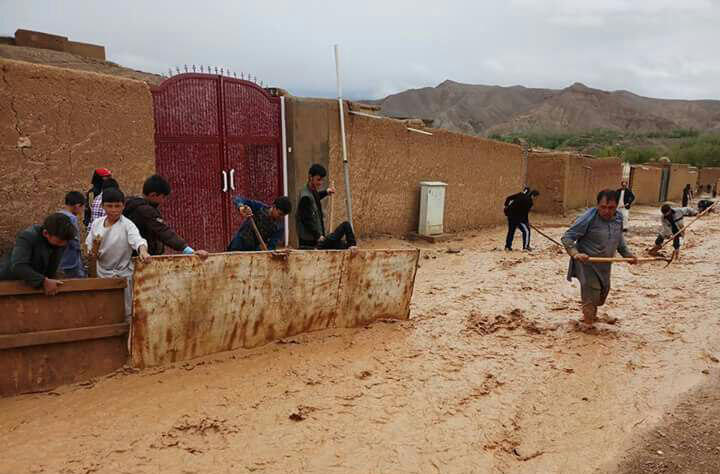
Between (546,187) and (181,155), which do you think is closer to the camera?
(181,155)

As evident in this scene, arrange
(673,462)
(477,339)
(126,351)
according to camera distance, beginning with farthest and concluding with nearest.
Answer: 1. (477,339)
2. (126,351)
3. (673,462)

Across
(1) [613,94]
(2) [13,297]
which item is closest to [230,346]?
(2) [13,297]

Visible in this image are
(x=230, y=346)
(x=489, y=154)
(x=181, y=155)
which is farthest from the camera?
(x=489, y=154)

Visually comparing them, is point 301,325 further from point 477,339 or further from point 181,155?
point 181,155

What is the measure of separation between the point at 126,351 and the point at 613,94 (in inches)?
3622

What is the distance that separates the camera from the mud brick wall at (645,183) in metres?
24.1

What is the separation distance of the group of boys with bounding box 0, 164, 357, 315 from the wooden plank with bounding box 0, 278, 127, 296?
0.05 metres

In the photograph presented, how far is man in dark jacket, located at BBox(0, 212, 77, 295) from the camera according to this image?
319cm

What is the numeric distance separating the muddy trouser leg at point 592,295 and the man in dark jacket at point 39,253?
4687 millimetres

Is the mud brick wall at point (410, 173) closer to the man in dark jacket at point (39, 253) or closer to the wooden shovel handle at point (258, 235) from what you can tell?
the wooden shovel handle at point (258, 235)

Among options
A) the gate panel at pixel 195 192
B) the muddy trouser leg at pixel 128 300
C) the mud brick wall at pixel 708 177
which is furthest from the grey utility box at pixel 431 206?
the mud brick wall at pixel 708 177

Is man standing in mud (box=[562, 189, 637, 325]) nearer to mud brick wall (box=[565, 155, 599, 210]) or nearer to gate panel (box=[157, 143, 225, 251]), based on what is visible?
gate panel (box=[157, 143, 225, 251])

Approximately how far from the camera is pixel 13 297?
3240 millimetres

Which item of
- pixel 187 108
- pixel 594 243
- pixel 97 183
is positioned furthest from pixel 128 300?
pixel 594 243
